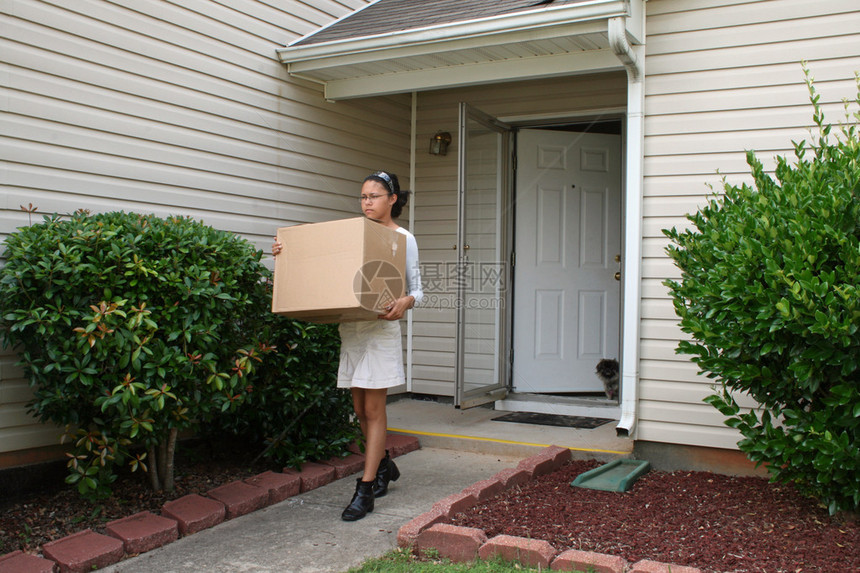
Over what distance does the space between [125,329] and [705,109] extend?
10.6 ft

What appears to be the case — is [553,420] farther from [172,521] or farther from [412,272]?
[172,521]

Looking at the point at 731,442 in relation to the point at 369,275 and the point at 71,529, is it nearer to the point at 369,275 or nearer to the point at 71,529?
the point at 369,275

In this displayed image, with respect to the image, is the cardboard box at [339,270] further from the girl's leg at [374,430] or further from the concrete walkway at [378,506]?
the concrete walkway at [378,506]

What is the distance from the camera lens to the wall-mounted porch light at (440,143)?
625 cm

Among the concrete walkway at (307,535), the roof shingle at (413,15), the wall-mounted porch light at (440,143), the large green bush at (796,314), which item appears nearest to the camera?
the large green bush at (796,314)

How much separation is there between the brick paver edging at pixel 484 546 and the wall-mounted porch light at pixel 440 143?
3.38 m

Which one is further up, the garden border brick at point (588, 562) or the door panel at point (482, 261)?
the door panel at point (482, 261)

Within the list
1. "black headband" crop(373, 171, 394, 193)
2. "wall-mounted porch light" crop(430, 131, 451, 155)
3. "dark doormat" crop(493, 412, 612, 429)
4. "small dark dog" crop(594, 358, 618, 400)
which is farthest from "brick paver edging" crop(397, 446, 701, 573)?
"wall-mounted porch light" crop(430, 131, 451, 155)

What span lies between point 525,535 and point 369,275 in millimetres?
1325

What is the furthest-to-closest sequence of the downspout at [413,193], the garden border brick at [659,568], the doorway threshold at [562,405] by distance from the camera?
the downspout at [413,193] → the doorway threshold at [562,405] → the garden border brick at [659,568]

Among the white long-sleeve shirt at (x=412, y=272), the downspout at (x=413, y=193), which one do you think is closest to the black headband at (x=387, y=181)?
the white long-sleeve shirt at (x=412, y=272)

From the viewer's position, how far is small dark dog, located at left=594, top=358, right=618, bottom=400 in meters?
5.72

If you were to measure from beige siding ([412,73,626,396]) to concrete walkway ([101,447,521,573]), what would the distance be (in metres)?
1.96

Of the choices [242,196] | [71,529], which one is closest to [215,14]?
[242,196]
